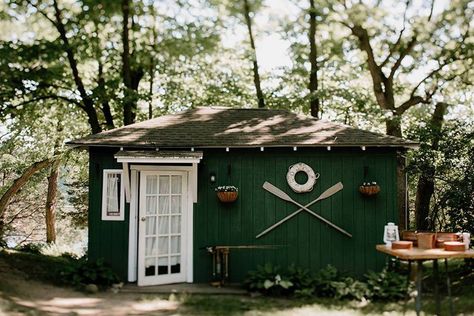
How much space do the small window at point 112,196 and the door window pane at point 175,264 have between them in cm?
108

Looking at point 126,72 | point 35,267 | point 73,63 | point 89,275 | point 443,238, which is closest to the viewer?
point 443,238

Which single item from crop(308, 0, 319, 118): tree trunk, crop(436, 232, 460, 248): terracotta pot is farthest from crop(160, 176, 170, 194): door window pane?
crop(308, 0, 319, 118): tree trunk

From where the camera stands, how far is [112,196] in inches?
314

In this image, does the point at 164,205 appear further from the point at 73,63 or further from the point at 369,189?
the point at 73,63

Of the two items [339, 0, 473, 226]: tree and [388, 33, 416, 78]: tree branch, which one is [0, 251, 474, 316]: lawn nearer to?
[339, 0, 473, 226]: tree

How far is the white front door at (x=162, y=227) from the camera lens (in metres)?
7.73

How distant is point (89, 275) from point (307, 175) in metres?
3.85

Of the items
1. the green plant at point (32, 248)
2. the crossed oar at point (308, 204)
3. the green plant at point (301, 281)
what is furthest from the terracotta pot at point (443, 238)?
the green plant at point (32, 248)

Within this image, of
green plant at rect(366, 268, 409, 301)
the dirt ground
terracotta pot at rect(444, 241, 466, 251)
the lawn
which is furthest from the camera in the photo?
green plant at rect(366, 268, 409, 301)

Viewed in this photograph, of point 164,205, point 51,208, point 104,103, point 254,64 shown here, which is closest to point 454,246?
point 164,205

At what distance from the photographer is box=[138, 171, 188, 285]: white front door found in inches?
304

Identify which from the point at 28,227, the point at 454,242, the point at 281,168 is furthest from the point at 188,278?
the point at 28,227

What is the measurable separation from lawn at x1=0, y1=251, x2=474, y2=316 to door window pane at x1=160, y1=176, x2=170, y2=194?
1.71 meters

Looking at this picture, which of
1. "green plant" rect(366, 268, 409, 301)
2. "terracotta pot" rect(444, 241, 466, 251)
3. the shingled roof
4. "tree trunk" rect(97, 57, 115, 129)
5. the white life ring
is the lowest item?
"green plant" rect(366, 268, 409, 301)
